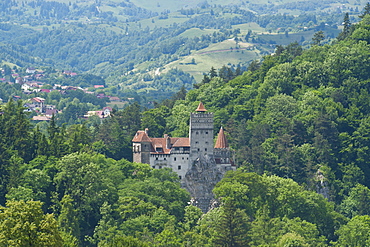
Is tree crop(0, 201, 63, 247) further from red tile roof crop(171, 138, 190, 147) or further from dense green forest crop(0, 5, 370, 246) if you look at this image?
red tile roof crop(171, 138, 190, 147)

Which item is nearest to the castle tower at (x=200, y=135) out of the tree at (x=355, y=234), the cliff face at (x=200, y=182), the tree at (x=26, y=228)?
the cliff face at (x=200, y=182)

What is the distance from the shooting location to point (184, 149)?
10606 centimetres

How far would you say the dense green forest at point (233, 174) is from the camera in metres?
93.4

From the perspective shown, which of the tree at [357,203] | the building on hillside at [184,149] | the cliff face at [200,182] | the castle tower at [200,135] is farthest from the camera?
the tree at [357,203]

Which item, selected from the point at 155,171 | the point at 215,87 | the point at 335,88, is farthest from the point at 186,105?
the point at 155,171

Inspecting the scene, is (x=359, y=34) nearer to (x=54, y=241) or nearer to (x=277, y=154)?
(x=277, y=154)

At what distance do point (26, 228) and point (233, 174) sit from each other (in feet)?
148

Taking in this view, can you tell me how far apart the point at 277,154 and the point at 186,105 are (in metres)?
27.8

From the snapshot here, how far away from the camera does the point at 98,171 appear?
100 metres

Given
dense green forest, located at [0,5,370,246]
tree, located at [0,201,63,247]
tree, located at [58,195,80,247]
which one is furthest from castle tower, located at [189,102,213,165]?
tree, located at [0,201,63,247]

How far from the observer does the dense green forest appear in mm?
93375

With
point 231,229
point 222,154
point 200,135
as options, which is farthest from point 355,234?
point 200,135

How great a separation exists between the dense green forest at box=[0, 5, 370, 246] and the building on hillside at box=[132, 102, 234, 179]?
1739 millimetres

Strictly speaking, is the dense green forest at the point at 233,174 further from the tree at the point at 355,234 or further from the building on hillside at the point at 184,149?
the building on hillside at the point at 184,149
